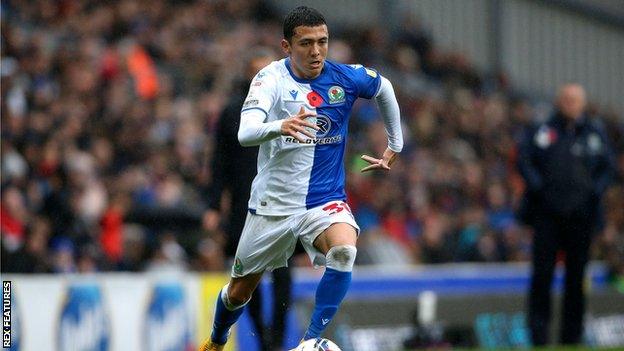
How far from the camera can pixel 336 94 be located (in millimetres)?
8117

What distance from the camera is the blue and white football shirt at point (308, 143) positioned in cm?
805

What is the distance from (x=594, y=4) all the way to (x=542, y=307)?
17.2 meters

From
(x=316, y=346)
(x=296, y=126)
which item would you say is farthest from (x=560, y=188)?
(x=296, y=126)

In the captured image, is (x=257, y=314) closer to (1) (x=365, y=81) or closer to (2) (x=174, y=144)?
(1) (x=365, y=81)

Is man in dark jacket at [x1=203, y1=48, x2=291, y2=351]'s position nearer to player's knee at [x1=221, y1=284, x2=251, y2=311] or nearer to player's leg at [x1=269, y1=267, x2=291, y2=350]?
player's leg at [x1=269, y1=267, x2=291, y2=350]

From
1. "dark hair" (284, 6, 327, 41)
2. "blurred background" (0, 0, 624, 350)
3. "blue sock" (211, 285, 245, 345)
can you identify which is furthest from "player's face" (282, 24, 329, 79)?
"blurred background" (0, 0, 624, 350)

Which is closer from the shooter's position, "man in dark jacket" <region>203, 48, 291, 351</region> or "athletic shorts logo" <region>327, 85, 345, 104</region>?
"athletic shorts logo" <region>327, 85, 345, 104</region>

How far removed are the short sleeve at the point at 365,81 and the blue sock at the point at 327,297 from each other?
116 cm

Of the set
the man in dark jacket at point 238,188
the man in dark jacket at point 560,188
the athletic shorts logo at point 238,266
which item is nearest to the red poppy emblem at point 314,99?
the athletic shorts logo at point 238,266

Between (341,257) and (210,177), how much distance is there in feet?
8.77

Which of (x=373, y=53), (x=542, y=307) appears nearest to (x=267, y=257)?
(x=542, y=307)

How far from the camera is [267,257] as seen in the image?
835 cm

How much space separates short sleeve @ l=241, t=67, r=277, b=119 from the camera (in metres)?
7.76

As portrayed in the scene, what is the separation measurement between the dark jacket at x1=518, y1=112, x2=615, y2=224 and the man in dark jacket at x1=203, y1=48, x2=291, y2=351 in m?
3.12
